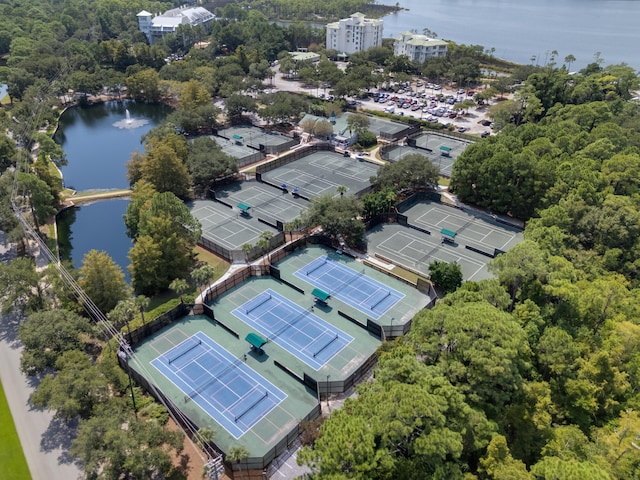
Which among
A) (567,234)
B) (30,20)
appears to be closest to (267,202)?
(567,234)

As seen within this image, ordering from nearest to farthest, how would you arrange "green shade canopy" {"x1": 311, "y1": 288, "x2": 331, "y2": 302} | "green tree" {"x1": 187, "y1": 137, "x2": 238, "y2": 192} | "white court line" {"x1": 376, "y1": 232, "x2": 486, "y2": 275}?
1. "green shade canopy" {"x1": 311, "y1": 288, "x2": 331, "y2": 302}
2. "white court line" {"x1": 376, "y1": 232, "x2": 486, "y2": 275}
3. "green tree" {"x1": 187, "y1": 137, "x2": 238, "y2": 192}

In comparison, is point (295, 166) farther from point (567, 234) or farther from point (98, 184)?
point (567, 234)

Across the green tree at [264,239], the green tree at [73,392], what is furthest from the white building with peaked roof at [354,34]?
the green tree at [73,392]

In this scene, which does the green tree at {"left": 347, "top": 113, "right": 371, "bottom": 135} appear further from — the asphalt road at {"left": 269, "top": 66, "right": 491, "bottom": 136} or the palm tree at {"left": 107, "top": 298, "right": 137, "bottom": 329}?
the palm tree at {"left": 107, "top": 298, "right": 137, "bottom": 329}

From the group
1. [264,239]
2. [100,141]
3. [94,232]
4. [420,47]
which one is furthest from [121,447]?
[420,47]

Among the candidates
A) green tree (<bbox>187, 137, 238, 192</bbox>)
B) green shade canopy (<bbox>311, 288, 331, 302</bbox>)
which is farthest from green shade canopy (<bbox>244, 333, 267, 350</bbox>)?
green tree (<bbox>187, 137, 238, 192</bbox>)

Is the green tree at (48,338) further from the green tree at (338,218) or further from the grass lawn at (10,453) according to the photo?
the green tree at (338,218)
